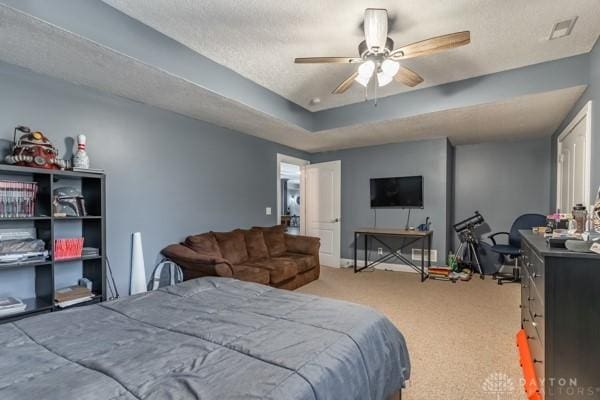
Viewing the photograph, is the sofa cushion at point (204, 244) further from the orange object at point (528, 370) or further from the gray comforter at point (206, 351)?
the orange object at point (528, 370)

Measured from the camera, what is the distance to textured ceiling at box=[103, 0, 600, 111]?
2.07m

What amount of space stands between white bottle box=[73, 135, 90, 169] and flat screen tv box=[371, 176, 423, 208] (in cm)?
436

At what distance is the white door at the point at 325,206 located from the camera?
5684mm

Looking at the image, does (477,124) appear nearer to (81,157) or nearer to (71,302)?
(81,157)

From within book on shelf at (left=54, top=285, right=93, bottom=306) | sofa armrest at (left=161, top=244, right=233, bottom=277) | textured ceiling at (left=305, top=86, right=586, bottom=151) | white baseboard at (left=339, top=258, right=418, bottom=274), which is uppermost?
textured ceiling at (left=305, top=86, right=586, bottom=151)

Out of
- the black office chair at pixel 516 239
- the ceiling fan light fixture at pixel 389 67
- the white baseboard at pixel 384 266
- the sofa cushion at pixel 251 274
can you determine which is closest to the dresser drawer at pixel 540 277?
the ceiling fan light fixture at pixel 389 67

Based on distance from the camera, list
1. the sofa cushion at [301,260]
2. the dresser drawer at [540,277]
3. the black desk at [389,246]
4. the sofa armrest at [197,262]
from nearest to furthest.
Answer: the dresser drawer at [540,277] → the sofa armrest at [197,262] → the sofa cushion at [301,260] → the black desk at [389,246]

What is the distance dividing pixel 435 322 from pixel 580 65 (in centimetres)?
278

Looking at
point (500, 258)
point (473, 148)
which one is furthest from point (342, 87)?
point (500, 258)

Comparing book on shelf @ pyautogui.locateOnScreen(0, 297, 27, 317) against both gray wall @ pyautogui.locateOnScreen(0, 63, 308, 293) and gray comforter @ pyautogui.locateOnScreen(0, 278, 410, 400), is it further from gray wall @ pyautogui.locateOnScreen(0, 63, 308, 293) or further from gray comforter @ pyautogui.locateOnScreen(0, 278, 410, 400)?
gray comforter @ pyautogui.locateOnScreen(0, 278, 410, 400)

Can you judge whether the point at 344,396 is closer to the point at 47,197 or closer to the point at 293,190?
the point at 47,197

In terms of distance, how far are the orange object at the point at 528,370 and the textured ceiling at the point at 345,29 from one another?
2.40 m

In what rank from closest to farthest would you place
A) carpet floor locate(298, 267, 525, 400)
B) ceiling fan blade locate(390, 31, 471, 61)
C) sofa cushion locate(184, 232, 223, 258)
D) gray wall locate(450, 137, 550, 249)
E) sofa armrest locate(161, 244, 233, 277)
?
ceiling fan blade locate(390, 31, 471, 61), carpet floor locate(298, 267, 525, 400), sofa armrest locate(161, 244, 233, 277), sofa cushion locate(184, 232, 223, 258), gray wall locate(450, 137, 550, 249)

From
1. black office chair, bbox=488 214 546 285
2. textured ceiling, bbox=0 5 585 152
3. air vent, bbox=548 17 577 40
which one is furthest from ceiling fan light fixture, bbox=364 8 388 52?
black office chair, bbox=488 214 546 285
